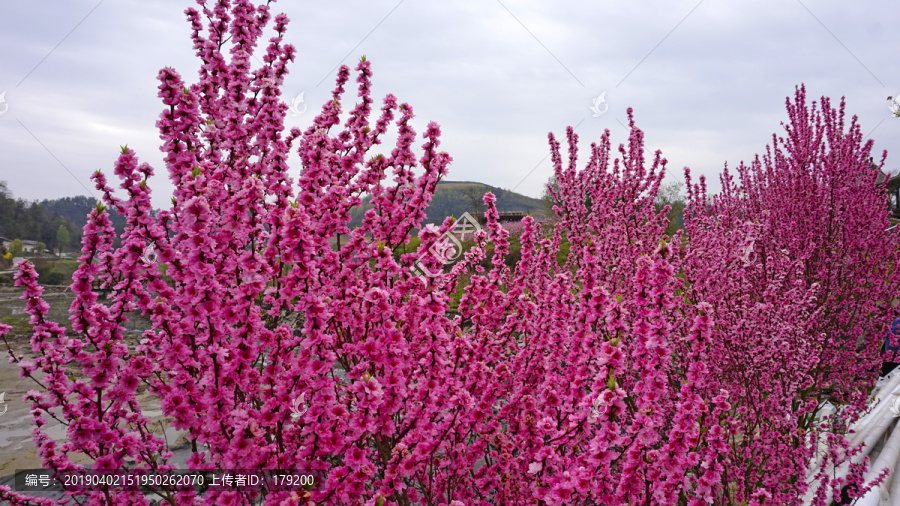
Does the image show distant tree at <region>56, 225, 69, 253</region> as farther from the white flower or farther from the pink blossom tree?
the white flower

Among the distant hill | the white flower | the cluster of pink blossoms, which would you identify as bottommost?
the white flower

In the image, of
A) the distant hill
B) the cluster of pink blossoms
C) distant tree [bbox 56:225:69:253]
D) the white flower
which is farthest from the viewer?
distant tree [bbox 56:225:69:253]

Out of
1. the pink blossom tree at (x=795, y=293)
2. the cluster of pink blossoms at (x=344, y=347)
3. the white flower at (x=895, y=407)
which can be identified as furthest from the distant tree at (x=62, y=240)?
the white flower at (x=895, y=407)

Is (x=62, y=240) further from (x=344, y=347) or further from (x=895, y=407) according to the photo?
(x=895, y=407)

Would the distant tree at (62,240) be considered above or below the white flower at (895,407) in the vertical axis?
above

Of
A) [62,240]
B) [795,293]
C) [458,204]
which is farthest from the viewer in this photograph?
[458,204]

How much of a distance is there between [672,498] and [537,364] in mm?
1188

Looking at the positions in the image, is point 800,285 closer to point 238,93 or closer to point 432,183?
point 432,183

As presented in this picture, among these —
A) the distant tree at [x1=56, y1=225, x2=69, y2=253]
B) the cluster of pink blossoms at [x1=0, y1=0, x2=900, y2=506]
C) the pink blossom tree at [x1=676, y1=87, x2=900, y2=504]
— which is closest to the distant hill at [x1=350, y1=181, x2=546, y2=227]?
the cluster of pink blossoms at [x1=0, y1=0, x2=900, y2=506]

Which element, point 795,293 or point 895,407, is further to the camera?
point 895,407

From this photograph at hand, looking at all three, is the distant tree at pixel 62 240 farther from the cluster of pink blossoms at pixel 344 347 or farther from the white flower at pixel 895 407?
the white flower at pixel 895 407

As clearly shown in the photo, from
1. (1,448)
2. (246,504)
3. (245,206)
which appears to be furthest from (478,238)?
(1,448)

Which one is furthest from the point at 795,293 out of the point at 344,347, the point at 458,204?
the point at 458,204

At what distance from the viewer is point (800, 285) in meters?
5.33
